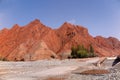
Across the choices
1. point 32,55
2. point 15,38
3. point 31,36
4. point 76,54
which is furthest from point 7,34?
point 76,54

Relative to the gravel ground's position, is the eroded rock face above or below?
above

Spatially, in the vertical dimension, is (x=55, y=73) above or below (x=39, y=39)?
below

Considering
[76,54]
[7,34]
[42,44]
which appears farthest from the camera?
[7,34]

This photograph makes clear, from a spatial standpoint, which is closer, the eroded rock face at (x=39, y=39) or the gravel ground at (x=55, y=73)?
the gravel ground at (x=55, y=73)

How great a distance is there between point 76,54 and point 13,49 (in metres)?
59.4

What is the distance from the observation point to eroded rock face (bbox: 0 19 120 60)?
163 m

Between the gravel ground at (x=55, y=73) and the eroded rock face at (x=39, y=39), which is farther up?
the eroded rock face at (x=39, y=39)

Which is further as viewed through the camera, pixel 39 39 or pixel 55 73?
pixel 39 39

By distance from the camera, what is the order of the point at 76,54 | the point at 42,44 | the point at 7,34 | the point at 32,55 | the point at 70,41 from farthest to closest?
the point at 7,34 < the point at 70,41 < the point at 42,44 < the point at 32,55 < the point at 76,54

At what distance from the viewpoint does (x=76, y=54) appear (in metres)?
123

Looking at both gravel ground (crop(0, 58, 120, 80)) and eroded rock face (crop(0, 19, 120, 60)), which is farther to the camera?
eroded rock face (crop(0, 19, 120, 60))

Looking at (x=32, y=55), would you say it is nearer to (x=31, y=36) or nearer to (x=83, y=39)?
(x=31, y=36)

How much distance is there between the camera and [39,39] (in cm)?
17062

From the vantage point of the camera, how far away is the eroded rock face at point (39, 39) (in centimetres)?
16300
